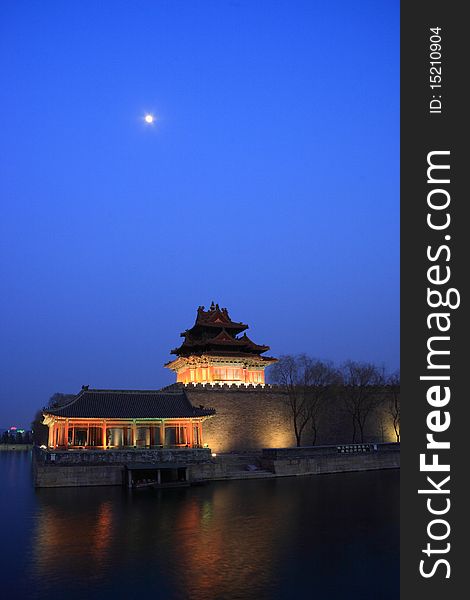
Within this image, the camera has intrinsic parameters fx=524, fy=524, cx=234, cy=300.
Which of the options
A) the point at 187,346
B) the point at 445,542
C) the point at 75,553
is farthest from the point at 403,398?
the point at 187,346

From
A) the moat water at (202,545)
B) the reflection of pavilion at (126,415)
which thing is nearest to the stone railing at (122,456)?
the reflection of pavilion at (126,415)

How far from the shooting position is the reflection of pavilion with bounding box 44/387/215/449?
109 ft

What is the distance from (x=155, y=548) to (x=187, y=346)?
35061 millimetres

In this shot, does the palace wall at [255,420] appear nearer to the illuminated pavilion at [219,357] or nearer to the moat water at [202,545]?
the illuminated pavilion at [219,357]

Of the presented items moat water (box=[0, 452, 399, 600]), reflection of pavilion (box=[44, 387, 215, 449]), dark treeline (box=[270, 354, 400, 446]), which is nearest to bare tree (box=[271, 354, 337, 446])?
dark treeline (box=[270, 354, 400, 446])

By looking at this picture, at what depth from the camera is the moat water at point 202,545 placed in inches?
485

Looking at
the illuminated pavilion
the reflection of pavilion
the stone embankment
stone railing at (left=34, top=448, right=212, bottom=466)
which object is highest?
the illuminated pavilion

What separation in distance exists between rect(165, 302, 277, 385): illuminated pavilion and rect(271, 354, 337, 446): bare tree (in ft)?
12.9

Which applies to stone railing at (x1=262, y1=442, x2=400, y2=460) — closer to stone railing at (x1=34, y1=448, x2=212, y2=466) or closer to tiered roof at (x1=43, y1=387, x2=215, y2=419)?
stone railing at (x1=34, y1=448, x2=212, y2=466)

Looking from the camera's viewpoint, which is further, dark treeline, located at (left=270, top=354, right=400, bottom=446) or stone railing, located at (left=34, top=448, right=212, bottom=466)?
dark treeline, located at (left=270, top=354, right=400, bottom=446)

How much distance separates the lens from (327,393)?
45.5 metres

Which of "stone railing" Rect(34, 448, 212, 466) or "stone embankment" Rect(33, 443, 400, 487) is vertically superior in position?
"stone railing" Rect(34, 448, 212, 466)

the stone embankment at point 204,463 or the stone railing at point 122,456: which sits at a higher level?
the stone railing at point 122,456

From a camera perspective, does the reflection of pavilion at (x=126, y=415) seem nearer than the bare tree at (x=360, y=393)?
Yes
